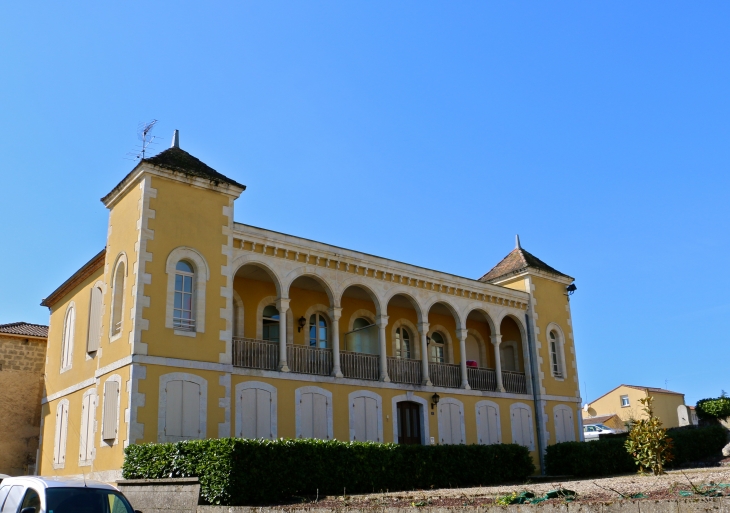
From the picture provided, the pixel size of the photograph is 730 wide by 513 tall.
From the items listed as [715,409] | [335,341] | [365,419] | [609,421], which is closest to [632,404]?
[609,421]

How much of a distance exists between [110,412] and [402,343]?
36.3 ft

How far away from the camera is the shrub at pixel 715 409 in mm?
28984

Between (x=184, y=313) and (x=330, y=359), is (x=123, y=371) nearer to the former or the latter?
(x=184, y=313)

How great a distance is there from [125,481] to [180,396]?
7.81 feet

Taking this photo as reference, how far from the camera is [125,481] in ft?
51.9

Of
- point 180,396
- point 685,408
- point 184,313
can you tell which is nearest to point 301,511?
point 180,396

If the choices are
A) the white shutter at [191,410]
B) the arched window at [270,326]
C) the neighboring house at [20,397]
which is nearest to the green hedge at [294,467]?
the white shutter at [191,410]

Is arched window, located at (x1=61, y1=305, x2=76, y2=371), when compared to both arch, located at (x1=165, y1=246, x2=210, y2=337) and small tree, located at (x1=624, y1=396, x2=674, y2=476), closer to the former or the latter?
arch, located at (x1=165, y1=246, x2=210, y2=337)

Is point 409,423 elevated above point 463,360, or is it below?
below

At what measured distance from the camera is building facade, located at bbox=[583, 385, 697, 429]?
5209 centimetres

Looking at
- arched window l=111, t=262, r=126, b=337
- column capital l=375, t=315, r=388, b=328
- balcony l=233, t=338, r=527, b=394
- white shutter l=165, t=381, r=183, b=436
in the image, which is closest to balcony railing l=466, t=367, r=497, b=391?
balcony l=233, t=338, r=527, b=394

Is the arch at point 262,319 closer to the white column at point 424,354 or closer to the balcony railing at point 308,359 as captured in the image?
the balcony railing at point 308,359

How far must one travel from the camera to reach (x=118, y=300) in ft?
62.5

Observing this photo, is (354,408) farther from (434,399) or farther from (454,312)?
(454,312)
